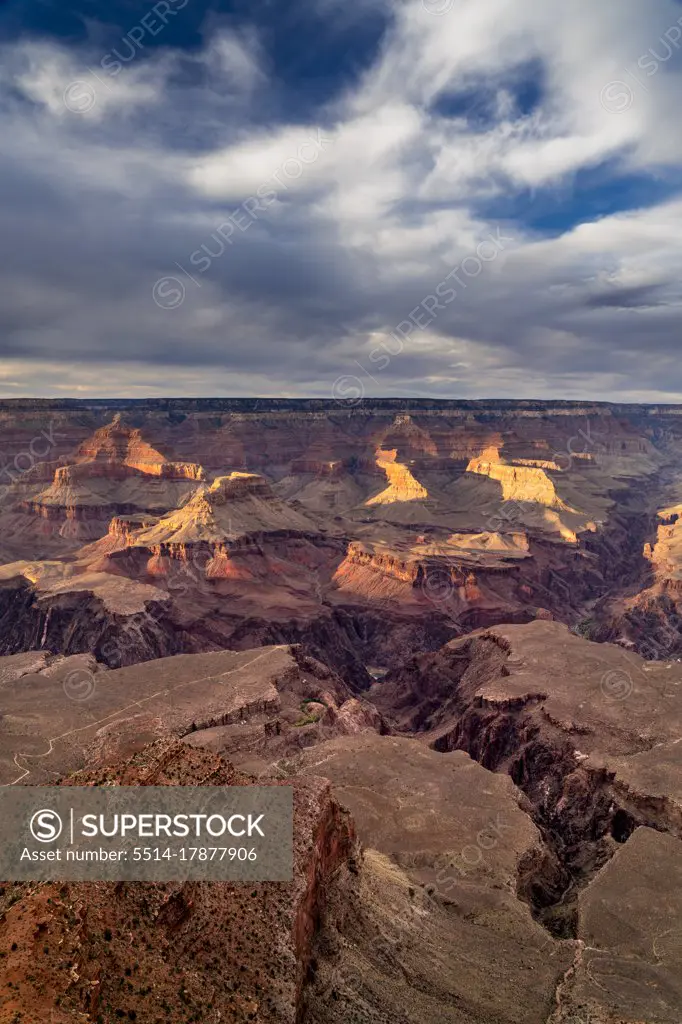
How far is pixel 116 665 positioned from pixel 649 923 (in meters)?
92.4

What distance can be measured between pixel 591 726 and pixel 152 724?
145 ft

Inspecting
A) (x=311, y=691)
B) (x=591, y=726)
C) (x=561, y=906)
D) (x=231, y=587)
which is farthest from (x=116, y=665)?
(x=561, y=906)

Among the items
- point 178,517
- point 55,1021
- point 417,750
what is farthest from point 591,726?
point 178,517

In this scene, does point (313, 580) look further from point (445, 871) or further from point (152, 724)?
point (445, 871)

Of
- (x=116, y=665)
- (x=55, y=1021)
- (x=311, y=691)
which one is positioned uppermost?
(x=55, y=1021)

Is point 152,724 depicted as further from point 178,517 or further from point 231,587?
point 178,517

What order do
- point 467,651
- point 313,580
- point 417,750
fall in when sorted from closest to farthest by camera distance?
1. point 417,750
2. point 467,651
3. point 313,580

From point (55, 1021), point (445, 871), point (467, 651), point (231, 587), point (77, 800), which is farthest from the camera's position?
point (231, 587)

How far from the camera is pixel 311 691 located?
8212 cm

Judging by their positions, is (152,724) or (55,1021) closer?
(55,1021)

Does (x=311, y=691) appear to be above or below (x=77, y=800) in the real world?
below

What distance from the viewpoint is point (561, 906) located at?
46.8 m

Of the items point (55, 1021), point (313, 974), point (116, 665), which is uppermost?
point (55, 1021)

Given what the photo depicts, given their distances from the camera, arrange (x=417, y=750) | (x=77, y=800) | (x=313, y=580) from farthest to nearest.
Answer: (x=313, y=580) → (x=417, y=750) → (x=77, y=800)
